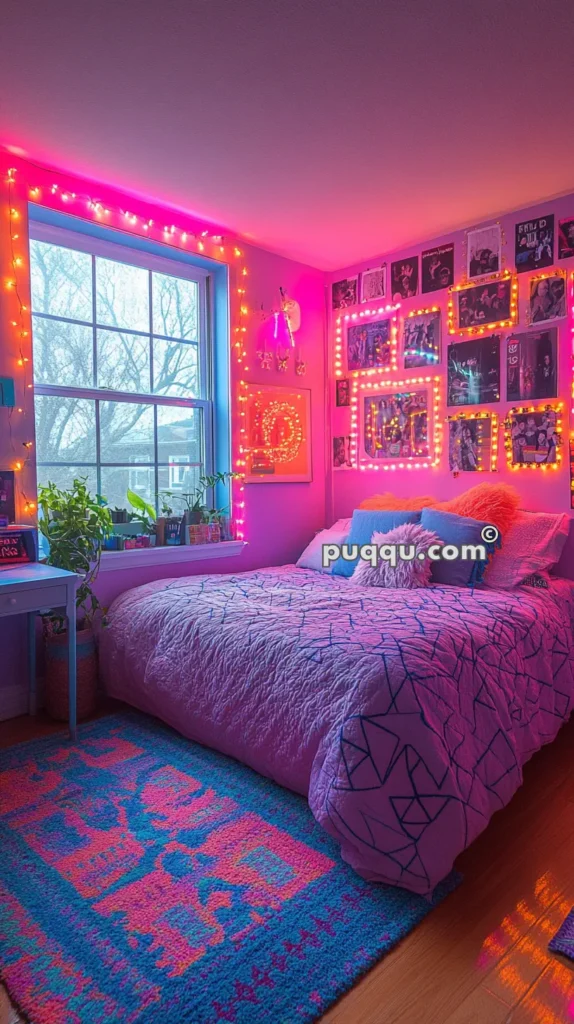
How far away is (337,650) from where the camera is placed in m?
1.97

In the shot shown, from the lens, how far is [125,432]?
3.32 meters

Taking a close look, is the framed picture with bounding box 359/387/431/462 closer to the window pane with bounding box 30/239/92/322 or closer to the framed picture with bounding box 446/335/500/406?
the framed picture with bounding box 446/335/500/406

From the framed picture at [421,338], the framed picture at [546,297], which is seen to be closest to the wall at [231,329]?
the framed picture at [421,338]

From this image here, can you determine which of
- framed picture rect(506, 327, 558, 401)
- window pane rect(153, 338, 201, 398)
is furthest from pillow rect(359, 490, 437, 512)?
window pane rect(153, 338, 201, 398)

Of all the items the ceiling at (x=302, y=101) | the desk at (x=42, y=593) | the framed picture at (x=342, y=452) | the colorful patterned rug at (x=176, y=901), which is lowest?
the colorful patterned rug at (x=176, y=901)

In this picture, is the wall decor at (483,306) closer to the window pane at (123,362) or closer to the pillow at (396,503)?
the pillow at (396,503)

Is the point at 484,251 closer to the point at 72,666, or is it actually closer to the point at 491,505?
the point at 491,505

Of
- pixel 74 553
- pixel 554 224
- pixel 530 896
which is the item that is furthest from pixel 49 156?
pixel 530 896

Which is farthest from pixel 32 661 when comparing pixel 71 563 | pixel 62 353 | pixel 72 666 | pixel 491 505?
pixel 491 505

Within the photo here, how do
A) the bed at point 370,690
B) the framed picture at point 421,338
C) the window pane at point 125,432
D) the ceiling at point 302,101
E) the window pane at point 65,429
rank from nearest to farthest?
the bed at point 370,690, the ceiling at point 302,101, the window pane at point 65,429, the window pane at point 125,432, the framed picture at point 421,338

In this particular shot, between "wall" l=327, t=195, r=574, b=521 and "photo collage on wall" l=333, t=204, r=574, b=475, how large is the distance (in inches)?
0.4

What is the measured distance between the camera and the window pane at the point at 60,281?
297 centimetres

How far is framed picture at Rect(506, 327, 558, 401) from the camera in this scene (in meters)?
3.16

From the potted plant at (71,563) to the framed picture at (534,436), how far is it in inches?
85.7
